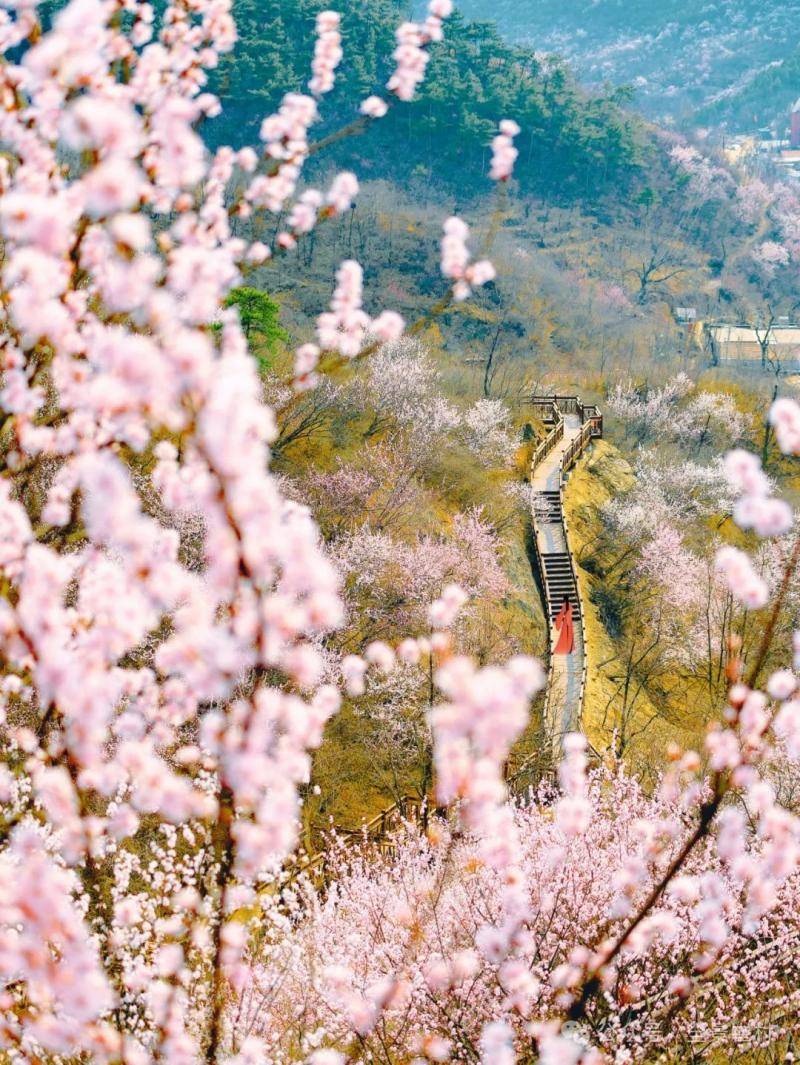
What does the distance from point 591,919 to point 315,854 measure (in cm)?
775

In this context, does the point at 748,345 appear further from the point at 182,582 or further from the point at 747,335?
the point at 182,582

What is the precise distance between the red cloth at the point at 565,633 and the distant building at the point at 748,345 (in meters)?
40.3

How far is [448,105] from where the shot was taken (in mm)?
63438

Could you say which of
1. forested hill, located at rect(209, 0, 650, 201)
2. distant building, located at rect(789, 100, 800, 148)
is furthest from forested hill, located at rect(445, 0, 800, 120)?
forested hill, located at rect(209, 0, 650, 201)

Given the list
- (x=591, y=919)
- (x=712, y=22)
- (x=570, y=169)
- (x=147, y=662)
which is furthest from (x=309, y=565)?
(x=712, y=22)

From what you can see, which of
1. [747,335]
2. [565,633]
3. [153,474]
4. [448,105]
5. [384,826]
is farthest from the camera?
[747,335]

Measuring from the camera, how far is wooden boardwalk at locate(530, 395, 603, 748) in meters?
23.5

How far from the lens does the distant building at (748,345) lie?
6122 cm

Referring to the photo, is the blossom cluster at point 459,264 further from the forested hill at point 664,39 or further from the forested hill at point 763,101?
the forested hill at point 763,101

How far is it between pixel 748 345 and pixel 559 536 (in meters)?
41.7

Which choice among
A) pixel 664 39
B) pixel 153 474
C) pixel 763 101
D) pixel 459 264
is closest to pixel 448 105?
pixel 459 264

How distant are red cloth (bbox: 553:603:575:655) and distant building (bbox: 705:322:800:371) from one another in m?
40.3

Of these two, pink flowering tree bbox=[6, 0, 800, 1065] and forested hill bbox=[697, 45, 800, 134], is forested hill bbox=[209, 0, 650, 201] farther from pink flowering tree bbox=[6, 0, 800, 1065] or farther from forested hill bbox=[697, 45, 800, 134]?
forested hill bbox=[697, 45, 800, 134]

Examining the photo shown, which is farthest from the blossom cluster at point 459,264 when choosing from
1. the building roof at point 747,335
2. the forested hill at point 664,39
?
the forested hill at point 664,39
